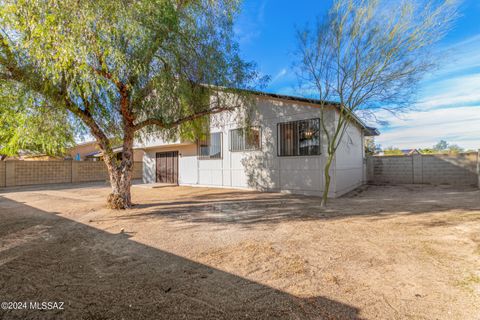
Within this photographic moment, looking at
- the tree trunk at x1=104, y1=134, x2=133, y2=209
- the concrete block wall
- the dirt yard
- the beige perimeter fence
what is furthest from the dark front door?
the concrete block wall

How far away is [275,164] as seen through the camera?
38.5ft

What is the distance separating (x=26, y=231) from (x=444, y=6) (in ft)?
40.1

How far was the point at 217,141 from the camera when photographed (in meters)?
14.3

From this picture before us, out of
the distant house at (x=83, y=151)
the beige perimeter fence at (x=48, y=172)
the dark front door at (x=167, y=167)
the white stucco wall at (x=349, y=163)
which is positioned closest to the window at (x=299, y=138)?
the white stucco wall at (x=349, y=163)

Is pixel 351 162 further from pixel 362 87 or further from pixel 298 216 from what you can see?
pixel 298 216

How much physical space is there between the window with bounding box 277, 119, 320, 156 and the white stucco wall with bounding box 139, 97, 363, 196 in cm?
22

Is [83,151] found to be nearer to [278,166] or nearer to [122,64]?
[278,166]

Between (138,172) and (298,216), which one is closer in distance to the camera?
(298,216)

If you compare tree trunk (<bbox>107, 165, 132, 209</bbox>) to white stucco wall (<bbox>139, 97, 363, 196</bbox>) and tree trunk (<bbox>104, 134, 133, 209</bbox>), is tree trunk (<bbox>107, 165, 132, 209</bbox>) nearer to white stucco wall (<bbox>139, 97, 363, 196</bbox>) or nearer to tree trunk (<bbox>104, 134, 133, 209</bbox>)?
tree trunk (<bbox>104, 134, 133, 209</bbox>)

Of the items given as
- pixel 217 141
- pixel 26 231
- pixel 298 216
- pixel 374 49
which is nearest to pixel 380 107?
pixel 374 49

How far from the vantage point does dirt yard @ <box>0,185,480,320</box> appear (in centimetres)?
251

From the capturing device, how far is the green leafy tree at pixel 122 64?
205 inches

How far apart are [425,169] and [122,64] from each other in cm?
1565

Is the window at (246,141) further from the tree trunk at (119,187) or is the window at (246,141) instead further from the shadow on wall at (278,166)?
the tree trunk at (119,187)
